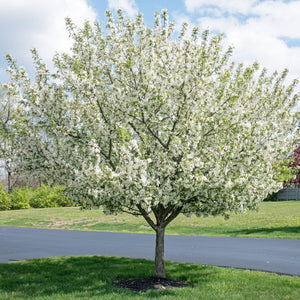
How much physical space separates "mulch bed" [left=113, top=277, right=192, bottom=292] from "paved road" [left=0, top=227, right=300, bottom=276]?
9.91ft

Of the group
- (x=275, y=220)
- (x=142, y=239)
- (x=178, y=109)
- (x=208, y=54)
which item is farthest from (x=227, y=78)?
(x=275, y=220)

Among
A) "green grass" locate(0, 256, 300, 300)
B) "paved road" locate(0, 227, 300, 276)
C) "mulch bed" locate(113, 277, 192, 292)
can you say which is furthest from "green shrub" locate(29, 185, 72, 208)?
"mulch bed" locate(113, 277, 192, 292)

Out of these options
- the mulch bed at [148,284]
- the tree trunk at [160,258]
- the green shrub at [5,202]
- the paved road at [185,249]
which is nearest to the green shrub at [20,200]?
the green shrub at [5,202]

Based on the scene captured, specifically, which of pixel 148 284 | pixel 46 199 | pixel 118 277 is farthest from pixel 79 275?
pixel 46 199

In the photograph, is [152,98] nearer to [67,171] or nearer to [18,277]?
[67,171]

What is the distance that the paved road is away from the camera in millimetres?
11300

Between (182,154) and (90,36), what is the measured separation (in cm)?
344

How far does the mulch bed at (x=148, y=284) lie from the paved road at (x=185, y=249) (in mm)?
3021

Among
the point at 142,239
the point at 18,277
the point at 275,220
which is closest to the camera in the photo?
the point at 18,277

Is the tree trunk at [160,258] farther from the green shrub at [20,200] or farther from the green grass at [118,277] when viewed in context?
the green shrub at [20,200]

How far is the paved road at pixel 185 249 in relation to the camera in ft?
37.1

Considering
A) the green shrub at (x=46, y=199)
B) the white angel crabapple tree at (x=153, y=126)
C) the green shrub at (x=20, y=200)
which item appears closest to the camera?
the white angel crabapple tree at (x=153, y=126)

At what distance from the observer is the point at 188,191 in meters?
7.26

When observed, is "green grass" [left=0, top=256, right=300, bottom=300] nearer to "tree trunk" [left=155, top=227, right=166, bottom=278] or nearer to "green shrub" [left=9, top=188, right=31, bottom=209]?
"tree trunk" [left=155, top=227, right=166, bottom=278]
